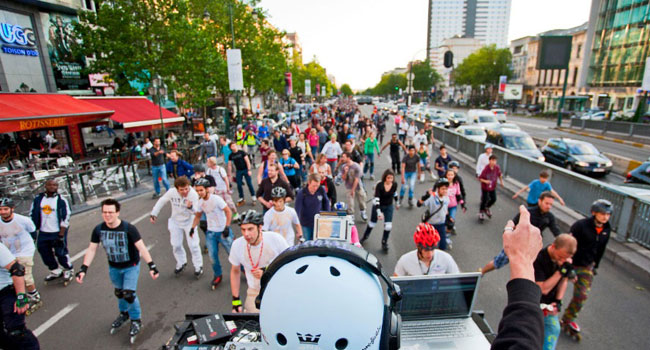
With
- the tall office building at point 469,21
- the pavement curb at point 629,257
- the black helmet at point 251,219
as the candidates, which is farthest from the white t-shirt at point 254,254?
the tall office building at point 469,21

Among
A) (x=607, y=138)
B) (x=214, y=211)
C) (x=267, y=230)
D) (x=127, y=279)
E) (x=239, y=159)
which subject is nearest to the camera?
(x=127, y=279)

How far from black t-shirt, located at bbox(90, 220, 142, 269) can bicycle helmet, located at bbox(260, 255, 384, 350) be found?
380 cm

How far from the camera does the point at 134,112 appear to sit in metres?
18.2

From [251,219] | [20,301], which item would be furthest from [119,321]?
[251,219]

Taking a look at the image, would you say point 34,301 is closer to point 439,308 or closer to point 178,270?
point 178,270

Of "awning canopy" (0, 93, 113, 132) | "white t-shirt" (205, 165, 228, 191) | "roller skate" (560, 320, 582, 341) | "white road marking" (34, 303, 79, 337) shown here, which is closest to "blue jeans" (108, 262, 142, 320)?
"white road marking" (34, 303, 79, 337)

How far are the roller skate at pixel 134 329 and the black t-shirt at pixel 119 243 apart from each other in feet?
2.94

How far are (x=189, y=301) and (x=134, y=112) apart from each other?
16.3 metres

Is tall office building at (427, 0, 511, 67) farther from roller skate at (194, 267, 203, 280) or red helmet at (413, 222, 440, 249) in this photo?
red helmet at (413, 222, 440, 249)

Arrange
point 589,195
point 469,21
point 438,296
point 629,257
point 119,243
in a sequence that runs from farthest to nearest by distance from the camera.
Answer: point 469,21 < point 589,195 < point 629,257 < point 119,243 < point 438,296

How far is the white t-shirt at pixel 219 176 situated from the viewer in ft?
25.7

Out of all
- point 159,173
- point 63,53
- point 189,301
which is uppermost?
point 63,53

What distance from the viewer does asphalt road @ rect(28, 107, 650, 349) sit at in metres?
4.46

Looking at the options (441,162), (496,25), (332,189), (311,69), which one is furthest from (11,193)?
(496,25)
